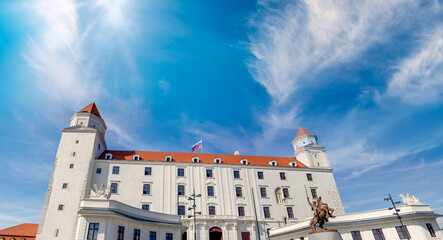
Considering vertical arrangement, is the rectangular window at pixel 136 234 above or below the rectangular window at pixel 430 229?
above

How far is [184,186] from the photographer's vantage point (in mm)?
42969

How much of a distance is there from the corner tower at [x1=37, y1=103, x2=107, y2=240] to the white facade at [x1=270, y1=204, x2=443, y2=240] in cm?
3178

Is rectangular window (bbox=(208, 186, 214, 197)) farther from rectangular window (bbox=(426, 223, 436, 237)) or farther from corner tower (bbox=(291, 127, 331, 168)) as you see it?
rectangular window (bbox=(426, 223, 436, 237))

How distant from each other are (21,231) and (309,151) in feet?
180

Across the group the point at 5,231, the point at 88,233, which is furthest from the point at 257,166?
the point at 5,231

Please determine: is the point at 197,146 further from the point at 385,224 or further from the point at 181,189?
the point at 385,224

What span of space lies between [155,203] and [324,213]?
92.4 feet

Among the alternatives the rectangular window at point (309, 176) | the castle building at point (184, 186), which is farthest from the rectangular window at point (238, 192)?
the rectangular window at point (309, 176)

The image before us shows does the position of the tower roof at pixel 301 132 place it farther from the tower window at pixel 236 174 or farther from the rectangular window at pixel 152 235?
the rectangular window at pixel 152 235

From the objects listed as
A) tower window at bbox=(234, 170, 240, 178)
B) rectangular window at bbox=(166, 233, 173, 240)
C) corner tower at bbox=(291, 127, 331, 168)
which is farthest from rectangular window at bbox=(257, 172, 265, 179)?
rectangular window at bbox=(166, 233, 173, 240)

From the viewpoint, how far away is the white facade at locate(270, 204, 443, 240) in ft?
102

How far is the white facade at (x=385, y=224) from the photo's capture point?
31006 mm

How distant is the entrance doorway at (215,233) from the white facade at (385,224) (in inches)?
429

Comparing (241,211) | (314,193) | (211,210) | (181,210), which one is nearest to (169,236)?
(181,210)
